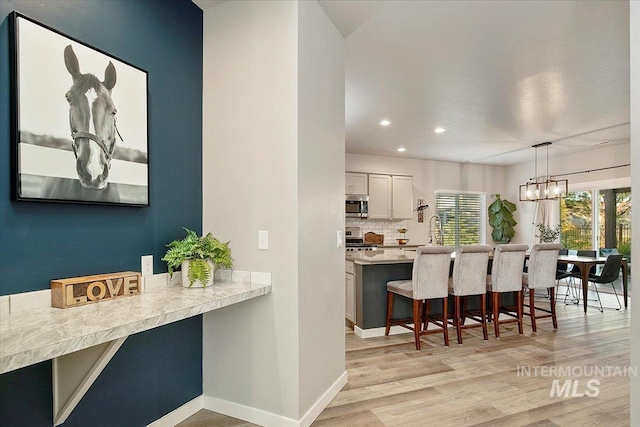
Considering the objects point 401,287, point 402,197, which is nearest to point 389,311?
point 401,287

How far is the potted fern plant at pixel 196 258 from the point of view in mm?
2094

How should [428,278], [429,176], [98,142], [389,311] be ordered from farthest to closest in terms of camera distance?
[429,176] < [389,311] < [428,278] < [98,142]

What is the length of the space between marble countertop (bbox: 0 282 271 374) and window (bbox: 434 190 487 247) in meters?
7.16

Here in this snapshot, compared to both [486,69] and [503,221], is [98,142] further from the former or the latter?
[503,221]

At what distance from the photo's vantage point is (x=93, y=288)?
66.4 inches

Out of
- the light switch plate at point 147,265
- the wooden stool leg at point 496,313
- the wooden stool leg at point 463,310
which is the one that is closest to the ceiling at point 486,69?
the light switch plate at point 147,265

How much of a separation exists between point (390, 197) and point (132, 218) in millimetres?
6136

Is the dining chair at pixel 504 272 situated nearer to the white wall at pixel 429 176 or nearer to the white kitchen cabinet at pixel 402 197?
the white kitchen cabinet at pixel 402 197

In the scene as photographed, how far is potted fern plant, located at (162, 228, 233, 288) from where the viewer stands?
6.87 ft

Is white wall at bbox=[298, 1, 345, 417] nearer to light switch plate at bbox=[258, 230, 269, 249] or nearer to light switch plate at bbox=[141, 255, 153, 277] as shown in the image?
light switch plate at bbox=[258, 230, 269, 249]

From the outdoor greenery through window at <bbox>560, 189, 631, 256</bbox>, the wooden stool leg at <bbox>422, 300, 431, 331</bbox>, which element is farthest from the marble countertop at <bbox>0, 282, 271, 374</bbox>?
the outdoor greenery through window at <bbox>560, 189, 631, 256</bbox>

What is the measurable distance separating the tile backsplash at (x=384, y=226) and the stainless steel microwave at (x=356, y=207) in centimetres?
35

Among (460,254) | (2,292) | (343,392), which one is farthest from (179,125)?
(460,254)

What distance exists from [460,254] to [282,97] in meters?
2.54
